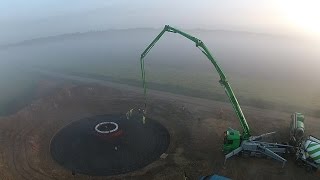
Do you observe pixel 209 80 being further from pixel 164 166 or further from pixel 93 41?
pixel 93 41

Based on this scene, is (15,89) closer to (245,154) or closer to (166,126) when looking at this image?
(166,126)

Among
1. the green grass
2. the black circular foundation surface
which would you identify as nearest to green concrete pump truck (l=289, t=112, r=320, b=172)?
the black circular foundation surface

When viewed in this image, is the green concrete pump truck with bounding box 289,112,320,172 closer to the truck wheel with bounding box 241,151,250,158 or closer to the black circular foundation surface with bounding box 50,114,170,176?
the truck wheel with bounding box 241,151,250,158

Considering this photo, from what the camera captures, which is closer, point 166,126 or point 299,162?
point 299,162

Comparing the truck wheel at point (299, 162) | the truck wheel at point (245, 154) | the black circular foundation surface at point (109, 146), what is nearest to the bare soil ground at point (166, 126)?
the truck wheel at point (299, 162)

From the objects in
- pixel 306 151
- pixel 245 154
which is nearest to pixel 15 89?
pixel 245 154

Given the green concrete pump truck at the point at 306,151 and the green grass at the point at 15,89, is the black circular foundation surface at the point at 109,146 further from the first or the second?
the green grass at the point at 15,89
